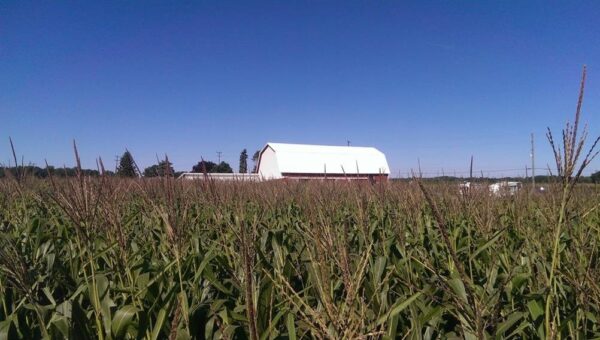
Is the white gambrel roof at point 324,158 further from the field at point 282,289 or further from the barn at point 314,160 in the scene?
the field at point 282,289

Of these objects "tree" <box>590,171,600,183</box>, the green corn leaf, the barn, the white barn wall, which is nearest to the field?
the green corn leaf

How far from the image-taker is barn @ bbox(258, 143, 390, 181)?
136 feet

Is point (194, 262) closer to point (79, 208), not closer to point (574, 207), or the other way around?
point (79, 208)

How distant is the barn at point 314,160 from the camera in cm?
4131

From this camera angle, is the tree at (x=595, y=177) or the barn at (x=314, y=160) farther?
the barn at (x=314, y=160)

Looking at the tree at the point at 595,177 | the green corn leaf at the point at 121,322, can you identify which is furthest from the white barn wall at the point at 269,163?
the green corn leaf at the point at 121,322

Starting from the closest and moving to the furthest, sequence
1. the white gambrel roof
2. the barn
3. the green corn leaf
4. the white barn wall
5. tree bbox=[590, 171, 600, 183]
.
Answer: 1. the green corn leaf
2. tree bbox=[590, 171, 600, 183]
3. the barn
4. the white gambrel roof
5. the white barn wall

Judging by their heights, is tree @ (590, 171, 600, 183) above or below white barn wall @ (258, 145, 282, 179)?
below

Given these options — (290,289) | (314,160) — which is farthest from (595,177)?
(314,160)

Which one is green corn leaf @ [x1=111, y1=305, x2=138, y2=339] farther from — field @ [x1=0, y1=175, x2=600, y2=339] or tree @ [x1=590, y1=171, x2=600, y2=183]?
tree @ [x1=590, y1=171, x2=600, y2=183]

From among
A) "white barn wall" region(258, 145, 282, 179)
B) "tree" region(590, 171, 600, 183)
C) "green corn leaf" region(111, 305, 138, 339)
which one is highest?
"white barn wall" region(258, 145, 282, 179)

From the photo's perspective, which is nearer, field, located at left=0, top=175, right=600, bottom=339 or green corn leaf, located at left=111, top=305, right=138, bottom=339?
field, located at left=0, top=175, right=600, bottom=339

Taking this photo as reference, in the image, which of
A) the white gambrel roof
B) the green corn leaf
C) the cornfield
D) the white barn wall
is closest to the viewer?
the cornfield

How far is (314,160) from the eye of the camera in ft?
146
